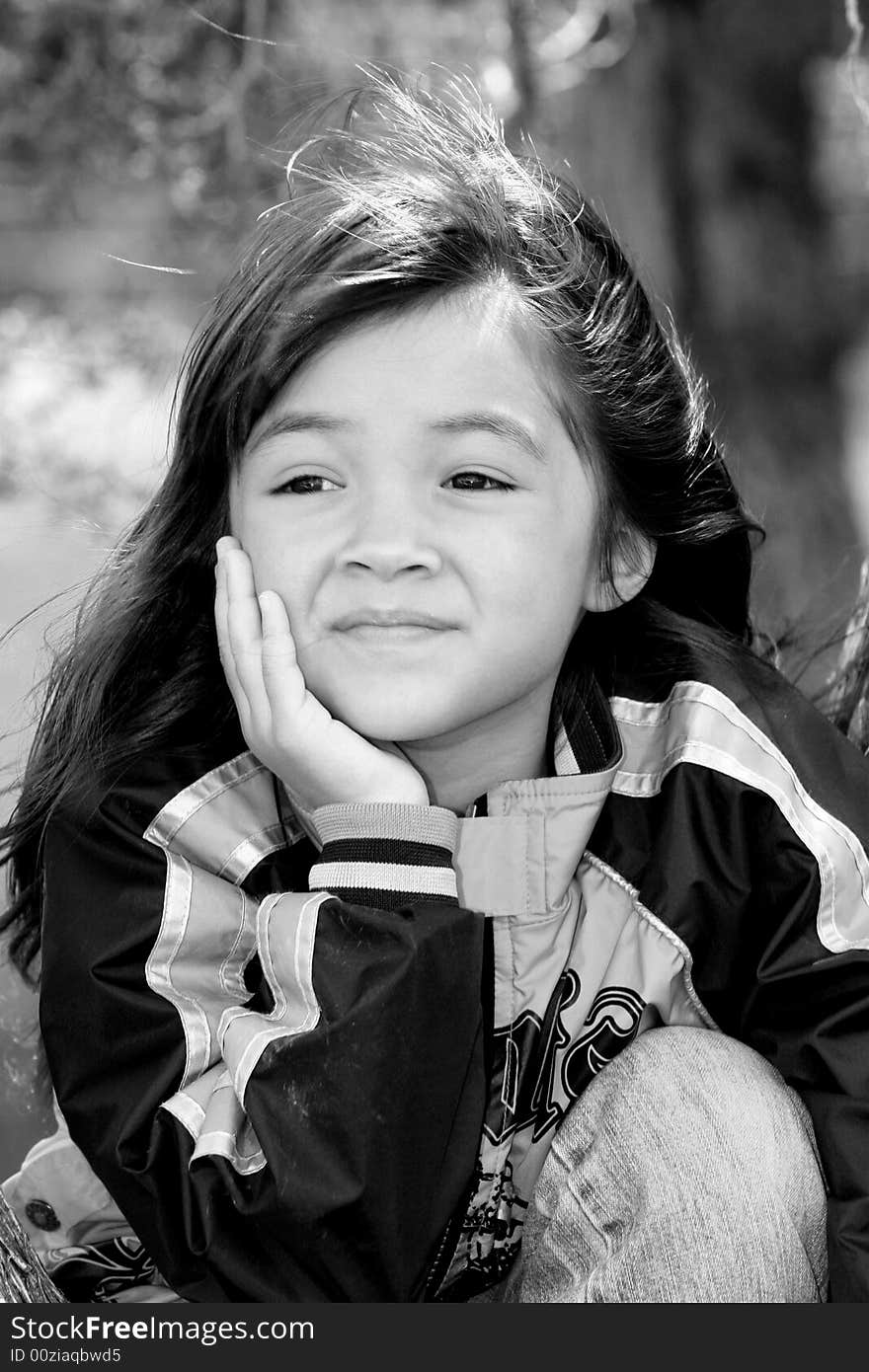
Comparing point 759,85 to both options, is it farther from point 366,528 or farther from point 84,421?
point 366,528

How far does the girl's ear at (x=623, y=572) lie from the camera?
211 centimetres


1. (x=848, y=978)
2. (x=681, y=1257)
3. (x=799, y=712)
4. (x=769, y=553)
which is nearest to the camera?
(x=681, y=1257)

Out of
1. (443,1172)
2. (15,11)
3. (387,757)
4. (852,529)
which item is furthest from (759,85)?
(443,1172)

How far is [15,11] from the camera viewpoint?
3.59 metres

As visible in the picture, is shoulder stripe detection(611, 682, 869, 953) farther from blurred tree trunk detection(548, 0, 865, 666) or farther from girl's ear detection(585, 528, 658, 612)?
blurred tree trunk detection(548, 0, 865, 666)

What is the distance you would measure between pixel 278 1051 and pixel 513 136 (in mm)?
2718

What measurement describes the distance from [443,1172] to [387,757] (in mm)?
468

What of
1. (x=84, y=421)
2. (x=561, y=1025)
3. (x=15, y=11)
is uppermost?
(x=15, y=11)

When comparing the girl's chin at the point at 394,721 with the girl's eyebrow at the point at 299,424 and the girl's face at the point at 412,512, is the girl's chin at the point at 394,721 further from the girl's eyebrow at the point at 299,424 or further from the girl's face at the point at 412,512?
the girl's eyebrow at the point at 299,424

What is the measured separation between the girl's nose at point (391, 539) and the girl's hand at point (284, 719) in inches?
5.5

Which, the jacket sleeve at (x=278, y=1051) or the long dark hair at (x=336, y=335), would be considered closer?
the jacket sleeve at (x=278, y=1051)

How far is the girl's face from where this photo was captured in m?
1.81

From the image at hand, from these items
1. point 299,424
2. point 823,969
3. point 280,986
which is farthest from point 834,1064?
point 299,424

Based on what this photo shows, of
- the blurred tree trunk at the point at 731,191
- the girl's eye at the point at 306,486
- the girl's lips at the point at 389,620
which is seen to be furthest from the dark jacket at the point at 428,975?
the blurred tree trunk at the point at 731,191
